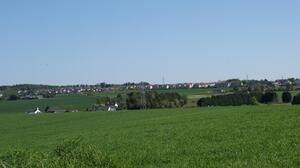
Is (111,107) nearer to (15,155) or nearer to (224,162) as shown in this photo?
(224,162)

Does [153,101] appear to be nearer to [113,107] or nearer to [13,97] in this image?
[113,107]

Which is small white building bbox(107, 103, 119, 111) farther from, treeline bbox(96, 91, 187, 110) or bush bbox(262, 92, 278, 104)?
bush bbox(262, 92, 278, 104)

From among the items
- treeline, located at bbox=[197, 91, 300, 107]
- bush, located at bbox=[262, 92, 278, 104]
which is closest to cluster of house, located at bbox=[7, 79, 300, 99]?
treeline, located at bbox=[197, 91, 300, 107]

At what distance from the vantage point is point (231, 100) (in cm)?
7706

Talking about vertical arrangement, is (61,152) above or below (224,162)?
above

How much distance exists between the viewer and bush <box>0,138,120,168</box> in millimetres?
7129

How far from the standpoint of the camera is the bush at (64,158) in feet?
23.4

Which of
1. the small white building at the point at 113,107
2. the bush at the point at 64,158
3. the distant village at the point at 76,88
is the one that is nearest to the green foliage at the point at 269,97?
the small white building at the point at 113,107

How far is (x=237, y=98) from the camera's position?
7725 cm

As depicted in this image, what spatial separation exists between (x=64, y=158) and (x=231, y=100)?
70.5 metres

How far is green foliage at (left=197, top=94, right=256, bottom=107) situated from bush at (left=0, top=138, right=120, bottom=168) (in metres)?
68.2

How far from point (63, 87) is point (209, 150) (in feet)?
503

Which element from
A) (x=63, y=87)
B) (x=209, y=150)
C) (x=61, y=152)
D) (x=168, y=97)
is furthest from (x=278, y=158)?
(x=63, y=87)

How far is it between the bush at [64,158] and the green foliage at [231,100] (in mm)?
68233
